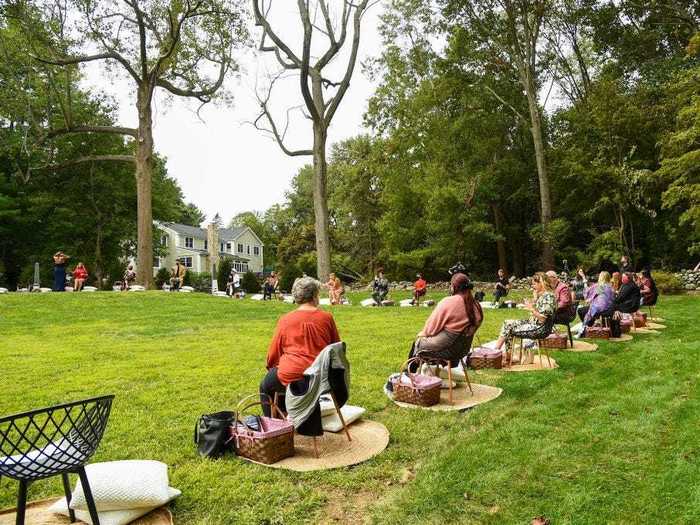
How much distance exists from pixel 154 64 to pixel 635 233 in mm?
23665

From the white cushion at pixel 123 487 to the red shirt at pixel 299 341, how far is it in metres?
1.40

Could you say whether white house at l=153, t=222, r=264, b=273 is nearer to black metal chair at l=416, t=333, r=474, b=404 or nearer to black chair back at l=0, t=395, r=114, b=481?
black metal chair at l=416, t=333, r=474, b=404

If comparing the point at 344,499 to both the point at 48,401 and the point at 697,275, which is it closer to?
the point at 48,401

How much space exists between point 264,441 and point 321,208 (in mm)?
18125

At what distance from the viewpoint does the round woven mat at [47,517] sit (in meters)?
3.26

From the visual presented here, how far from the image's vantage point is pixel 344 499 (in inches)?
142

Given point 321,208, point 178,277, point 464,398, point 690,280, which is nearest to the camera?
point 464,398

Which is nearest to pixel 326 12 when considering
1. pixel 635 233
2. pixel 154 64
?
pixel 154 64

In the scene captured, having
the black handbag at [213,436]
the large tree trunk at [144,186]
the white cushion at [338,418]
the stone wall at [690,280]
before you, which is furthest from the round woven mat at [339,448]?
the stone wall at [690,280]

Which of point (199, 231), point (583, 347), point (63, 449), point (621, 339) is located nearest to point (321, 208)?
point (621, 339)

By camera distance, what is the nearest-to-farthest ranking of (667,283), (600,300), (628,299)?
(600,300) → (628,299) → (667,283)

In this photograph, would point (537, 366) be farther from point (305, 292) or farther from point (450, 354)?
point (305, 292)

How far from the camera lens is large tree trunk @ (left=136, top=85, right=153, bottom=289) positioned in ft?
70.9

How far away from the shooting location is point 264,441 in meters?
4.21
